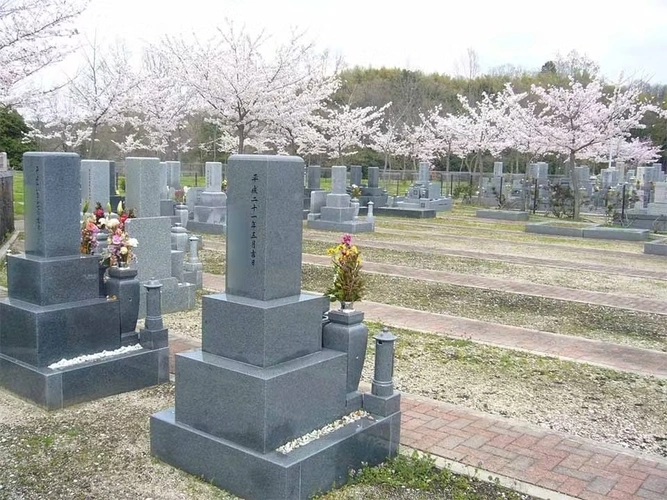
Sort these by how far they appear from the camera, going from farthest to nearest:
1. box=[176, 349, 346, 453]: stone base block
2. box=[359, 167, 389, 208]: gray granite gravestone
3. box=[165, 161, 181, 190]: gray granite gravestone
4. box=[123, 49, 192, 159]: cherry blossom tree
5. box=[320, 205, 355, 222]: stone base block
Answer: box=[123, 49, 192, 159]: cherry blossom tree, box=[359, 167, 389, 208]: gray granite gravestone, box=[165, 161, 181, 190]: gray granite gravestone, box=[320, 205, 355, 222]: stone base block, box=[176, 349, 346, 453]: stone base block

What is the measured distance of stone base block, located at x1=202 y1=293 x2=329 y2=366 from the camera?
457 cm

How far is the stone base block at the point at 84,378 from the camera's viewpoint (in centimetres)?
597

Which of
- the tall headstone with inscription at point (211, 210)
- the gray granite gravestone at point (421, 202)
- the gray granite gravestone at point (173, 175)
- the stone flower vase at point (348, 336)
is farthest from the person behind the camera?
the gray granite gravestone at point (421, 202)

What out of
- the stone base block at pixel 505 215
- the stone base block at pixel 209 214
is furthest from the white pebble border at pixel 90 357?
the stone base block at pixel 505 215

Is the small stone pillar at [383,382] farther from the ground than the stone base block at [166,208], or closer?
closer

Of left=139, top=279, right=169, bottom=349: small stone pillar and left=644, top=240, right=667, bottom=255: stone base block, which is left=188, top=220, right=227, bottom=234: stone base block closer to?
left=644, top=240, right=667, bottom=255: stone base block

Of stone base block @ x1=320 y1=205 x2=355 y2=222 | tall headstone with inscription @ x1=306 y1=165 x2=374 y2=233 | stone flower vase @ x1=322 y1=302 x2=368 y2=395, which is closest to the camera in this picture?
stone flower vase @ x1=322 y1=302 x2=368 y2=395

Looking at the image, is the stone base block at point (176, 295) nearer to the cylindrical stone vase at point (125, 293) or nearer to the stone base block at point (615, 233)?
the cylindrical stone vase at point (125, 293)

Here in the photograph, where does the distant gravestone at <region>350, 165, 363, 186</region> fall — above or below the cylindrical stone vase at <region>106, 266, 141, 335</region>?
above

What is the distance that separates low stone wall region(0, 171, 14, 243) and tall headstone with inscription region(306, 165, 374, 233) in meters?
9.05

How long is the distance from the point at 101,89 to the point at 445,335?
91.5ft

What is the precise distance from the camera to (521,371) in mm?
7391

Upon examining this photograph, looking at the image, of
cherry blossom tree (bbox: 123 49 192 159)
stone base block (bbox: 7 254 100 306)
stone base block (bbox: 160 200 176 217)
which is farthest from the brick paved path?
cherry blossom tree (bbox: 123 49 192 159)

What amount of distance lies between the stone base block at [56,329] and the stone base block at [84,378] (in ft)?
0.51
